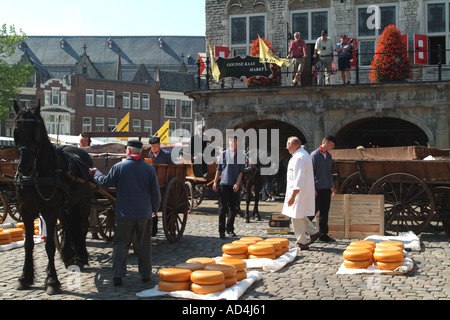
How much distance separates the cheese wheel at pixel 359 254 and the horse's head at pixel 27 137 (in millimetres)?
4132

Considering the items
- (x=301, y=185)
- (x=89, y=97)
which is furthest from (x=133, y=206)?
(x=89, y=97)

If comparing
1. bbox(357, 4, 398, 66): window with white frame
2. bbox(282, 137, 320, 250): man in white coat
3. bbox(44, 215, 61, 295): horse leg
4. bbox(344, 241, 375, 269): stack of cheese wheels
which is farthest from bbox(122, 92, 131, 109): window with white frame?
bbox(44, 215, 61, 295): horse leg

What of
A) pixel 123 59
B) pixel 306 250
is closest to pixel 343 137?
pixel 306 250

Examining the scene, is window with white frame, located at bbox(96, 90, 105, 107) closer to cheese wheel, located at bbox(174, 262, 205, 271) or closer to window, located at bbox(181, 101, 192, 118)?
window, located at bbox(181, 101, 192, 118)

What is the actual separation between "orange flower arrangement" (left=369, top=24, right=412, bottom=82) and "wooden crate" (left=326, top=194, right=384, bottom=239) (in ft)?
32.0

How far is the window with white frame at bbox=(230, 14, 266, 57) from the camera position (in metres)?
22.8

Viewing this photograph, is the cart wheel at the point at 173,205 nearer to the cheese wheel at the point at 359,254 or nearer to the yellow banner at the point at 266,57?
the cheese wheel at the point at 359,254

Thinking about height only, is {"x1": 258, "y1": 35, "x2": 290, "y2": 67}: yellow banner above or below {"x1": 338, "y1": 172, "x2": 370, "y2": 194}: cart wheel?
above

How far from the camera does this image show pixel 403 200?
1068cm

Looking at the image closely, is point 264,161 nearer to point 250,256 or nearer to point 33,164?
point 250,256

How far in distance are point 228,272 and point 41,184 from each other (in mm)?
2405

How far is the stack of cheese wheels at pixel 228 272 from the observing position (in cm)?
646

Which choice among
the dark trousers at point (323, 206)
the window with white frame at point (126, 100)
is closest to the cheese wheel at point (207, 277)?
the dark trousers at point (323, 206)
